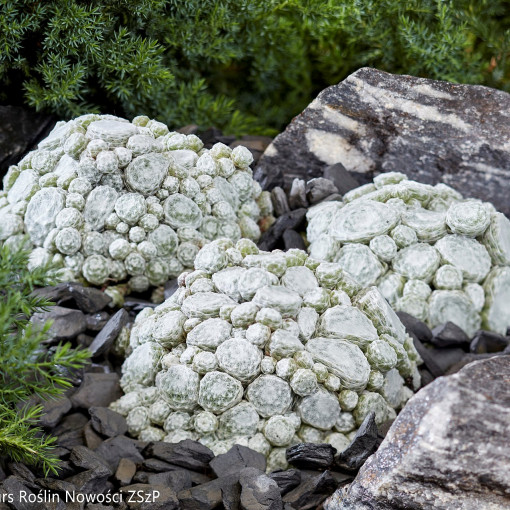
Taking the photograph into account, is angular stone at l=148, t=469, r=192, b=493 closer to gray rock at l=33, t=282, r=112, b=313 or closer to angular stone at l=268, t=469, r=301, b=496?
angular stone at l=268, t=469, r=301, b=496

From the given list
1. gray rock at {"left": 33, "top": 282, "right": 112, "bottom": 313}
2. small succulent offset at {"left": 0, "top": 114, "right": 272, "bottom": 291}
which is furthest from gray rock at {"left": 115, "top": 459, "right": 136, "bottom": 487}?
small succulent offset at {"left": 0, "top": 114, "right": 272, "bottom": 291}

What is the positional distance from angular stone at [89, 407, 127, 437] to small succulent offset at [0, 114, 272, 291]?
793 mm

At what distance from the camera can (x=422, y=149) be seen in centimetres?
429

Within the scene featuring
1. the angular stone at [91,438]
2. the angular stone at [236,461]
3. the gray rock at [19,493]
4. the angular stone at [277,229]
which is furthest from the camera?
the angular stone at [277,229]

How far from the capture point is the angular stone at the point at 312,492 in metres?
2.69

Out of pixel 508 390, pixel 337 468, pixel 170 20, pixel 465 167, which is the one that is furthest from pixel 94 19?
pixel 508 390

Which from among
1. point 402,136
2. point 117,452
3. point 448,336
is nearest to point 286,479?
point 117,452

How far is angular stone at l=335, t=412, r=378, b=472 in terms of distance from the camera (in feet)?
9.17

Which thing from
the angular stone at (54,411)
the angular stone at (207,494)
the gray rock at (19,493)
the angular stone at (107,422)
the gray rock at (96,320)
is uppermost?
the gray rock at (19,493)

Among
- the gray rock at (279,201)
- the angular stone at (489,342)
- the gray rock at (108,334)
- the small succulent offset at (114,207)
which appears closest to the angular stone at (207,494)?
the gray rock at (108,334)

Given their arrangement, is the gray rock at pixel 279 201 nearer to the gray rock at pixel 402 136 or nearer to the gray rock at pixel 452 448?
the gray rock at pixel 402 136

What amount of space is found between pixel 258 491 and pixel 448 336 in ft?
4.47

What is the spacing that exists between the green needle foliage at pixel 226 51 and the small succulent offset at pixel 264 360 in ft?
5.06

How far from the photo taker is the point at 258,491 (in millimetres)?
2613
